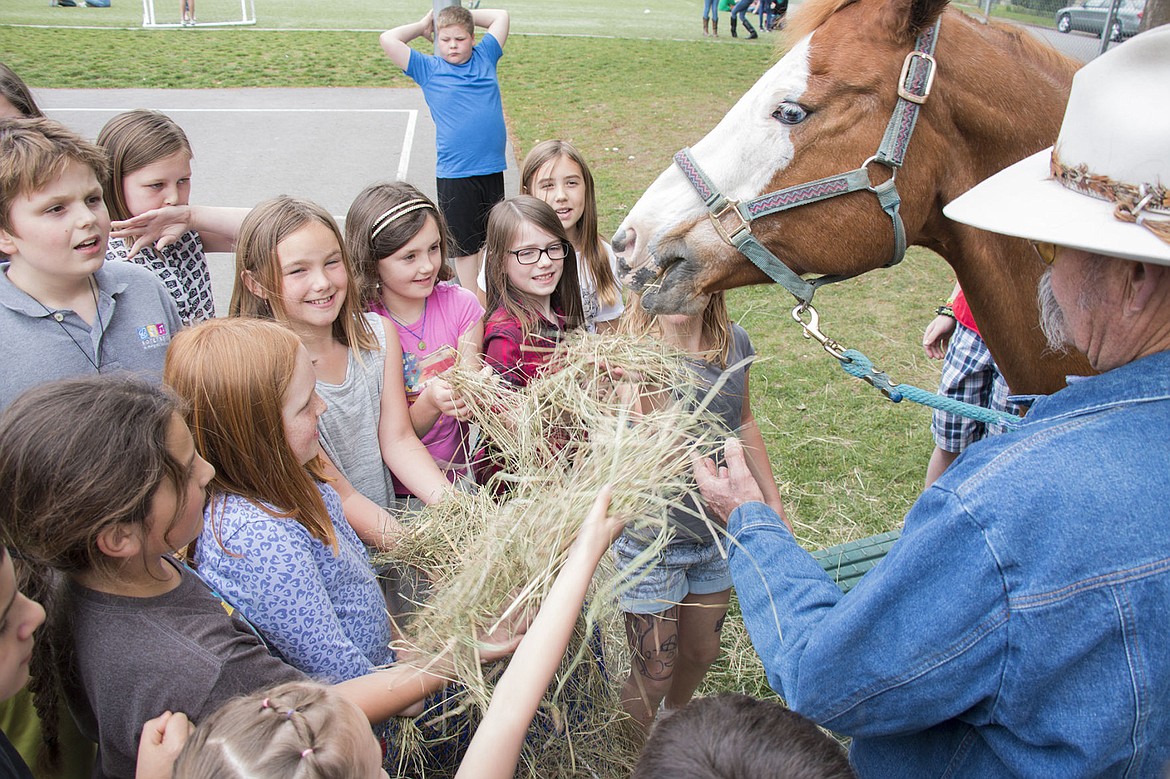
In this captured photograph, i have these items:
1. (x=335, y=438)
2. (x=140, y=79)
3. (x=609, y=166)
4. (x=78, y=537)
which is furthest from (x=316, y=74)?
(x=78, y=537)

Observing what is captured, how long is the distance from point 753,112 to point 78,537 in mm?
1924

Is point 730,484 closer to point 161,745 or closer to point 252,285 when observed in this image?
point 161,745

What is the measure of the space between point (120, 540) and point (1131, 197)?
71.4 inches

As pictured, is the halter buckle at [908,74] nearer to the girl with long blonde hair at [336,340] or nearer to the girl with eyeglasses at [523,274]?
the girl with eyeglasses at [523,274]

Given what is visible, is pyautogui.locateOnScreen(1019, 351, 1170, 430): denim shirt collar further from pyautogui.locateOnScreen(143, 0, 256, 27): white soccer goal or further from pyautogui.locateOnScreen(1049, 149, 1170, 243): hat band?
pyautogui.locateOnScreen(143, 0, 256, 27): white soccer goal

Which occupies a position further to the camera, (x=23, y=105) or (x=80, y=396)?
(x=23, y=105)

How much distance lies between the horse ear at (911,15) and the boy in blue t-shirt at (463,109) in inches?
179

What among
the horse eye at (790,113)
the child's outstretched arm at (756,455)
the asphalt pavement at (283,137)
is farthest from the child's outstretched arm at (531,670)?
the asphalt pavement at (283,137)

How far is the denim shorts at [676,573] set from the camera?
2.54m

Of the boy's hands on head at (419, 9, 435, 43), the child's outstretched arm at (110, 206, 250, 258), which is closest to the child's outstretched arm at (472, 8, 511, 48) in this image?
the boy's hands on head at (419, 9, 435, 43)

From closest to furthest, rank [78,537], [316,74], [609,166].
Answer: [78,537] → [609,166] → [316,74]

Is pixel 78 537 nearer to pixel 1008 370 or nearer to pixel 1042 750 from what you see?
pixel 1042 750

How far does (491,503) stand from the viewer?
216 cm

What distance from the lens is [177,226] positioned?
304cm
